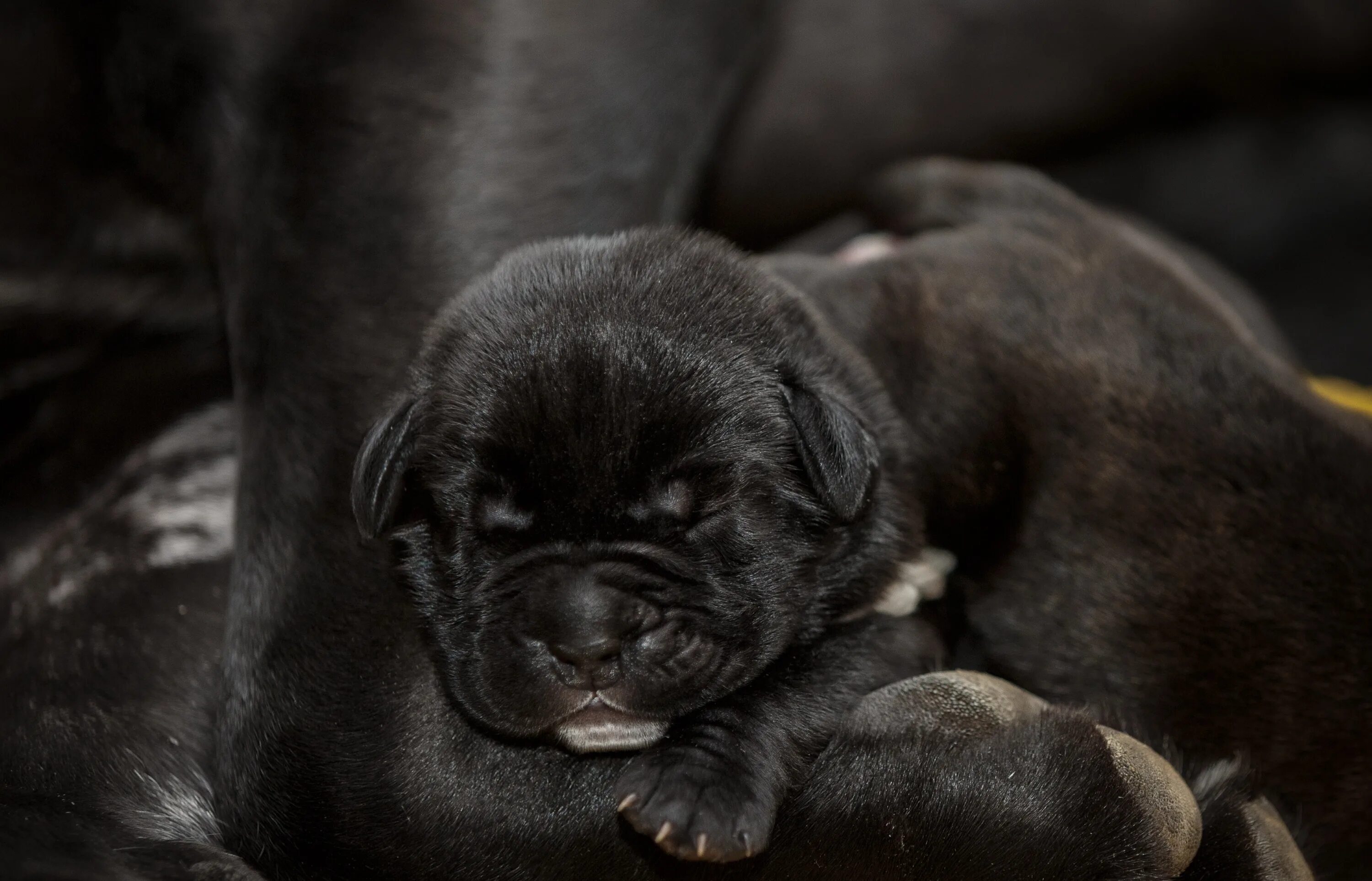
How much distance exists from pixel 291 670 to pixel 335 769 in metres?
0.13

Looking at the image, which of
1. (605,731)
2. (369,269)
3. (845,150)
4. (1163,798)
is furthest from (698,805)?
(845,150)

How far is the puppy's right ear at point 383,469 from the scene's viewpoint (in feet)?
4.38

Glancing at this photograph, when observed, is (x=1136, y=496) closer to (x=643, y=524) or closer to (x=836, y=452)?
(x=836, y=452)

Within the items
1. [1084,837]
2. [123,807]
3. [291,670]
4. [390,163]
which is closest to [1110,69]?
[390,163]

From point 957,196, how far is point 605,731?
1.16m

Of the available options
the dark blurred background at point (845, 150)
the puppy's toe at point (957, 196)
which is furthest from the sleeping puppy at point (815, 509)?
the dark blurred background at point (845, 150)

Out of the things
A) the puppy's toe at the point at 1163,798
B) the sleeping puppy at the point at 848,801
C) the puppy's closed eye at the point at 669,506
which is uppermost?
the puppy's closed eye at the point at 669,506

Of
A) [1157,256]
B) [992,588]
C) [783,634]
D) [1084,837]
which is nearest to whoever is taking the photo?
[1084,837]

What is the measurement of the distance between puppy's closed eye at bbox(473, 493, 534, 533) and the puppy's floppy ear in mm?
283

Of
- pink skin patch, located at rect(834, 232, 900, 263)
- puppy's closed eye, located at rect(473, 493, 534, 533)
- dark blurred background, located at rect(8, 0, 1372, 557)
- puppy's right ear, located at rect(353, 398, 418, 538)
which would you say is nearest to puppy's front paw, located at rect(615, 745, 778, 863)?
puppy's closed eye, located at rect(473, 493, 534, 533)

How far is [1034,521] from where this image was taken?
1.53 m

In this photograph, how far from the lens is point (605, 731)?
1.26 meters

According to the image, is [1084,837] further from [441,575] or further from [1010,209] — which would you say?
[1010,209]

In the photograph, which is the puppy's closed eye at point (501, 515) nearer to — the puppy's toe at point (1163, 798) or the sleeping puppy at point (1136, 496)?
the sleeping puppy at point (1136, 496)
